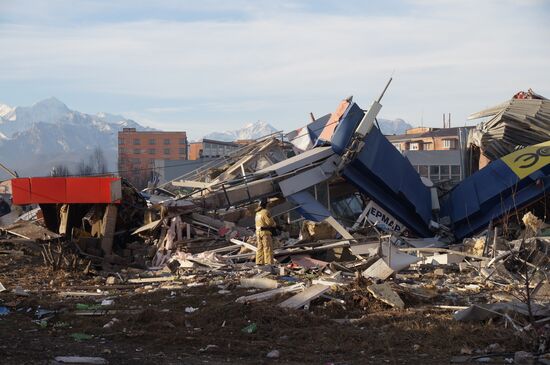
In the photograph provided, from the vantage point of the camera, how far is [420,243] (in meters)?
19.3

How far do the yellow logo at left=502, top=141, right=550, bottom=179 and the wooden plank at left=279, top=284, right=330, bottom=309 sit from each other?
1120cm

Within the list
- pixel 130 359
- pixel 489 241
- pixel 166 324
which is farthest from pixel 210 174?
pixel 130 359

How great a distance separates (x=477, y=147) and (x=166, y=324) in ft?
56.8

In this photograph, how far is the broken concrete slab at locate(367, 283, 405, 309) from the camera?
932cm

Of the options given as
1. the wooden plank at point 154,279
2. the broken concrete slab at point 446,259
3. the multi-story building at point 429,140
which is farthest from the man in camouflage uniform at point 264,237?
the multi-story building at point 429,140

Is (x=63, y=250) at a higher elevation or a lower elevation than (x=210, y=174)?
lower

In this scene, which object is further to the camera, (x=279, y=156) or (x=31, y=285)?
(x=279, y=156)

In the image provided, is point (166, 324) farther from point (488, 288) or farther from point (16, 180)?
point (16, 180)

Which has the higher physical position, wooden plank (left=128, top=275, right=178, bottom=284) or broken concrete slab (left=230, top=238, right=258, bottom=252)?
broken concrete slab (left=230, top=238, right=258, bottom=252)

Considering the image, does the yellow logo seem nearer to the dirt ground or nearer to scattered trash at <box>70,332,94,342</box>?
the dirt ground

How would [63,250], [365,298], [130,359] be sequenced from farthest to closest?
[63,250]
[365,298]
[130,359]

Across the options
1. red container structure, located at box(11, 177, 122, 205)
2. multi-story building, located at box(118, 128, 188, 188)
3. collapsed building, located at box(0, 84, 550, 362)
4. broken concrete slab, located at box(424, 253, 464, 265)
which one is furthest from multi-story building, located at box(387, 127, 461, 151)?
broken concrete slab, located at box(424, 253, 464, 265)

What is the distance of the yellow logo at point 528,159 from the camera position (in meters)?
19.4

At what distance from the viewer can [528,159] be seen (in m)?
19.8
